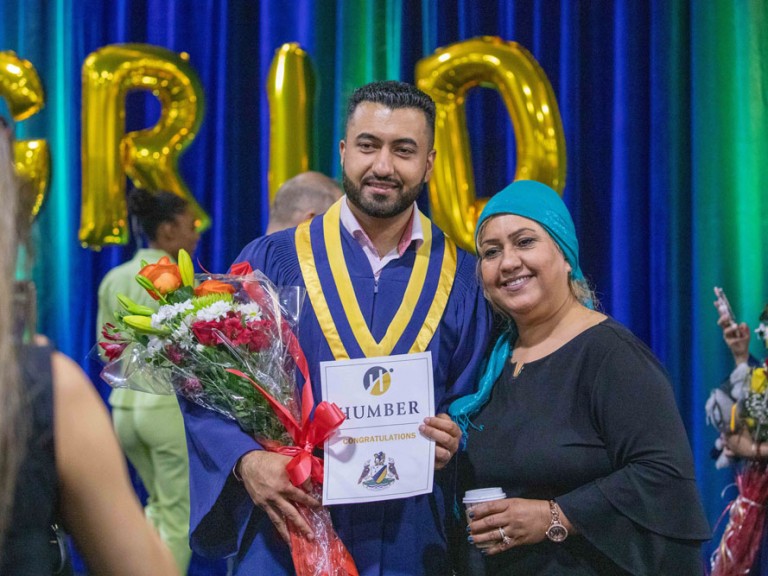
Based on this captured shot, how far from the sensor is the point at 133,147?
190 inches

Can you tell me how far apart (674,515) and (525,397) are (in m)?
0.39

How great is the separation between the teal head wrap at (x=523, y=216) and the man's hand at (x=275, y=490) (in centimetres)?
40

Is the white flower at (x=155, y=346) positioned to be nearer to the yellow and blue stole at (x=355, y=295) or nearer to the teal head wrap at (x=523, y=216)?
the yellow and blue stole at (x=355, y=295)

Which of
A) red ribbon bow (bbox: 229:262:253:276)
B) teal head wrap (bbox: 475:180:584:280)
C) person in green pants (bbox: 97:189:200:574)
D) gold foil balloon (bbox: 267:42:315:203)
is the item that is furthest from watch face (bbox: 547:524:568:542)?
gold foil balloon (bbox: 267:42:315:203)

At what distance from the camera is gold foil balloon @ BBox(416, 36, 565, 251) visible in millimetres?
4281

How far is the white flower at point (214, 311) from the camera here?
7.05ft

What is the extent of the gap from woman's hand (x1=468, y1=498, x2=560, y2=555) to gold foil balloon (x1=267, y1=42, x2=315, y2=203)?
2725mm

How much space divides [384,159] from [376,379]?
0.61 m

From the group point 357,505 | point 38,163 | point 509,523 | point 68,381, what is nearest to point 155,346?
point 357,505

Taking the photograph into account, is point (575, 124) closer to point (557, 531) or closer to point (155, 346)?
point (557, 531)

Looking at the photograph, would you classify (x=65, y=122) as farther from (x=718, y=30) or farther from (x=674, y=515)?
(x=674, y=515)

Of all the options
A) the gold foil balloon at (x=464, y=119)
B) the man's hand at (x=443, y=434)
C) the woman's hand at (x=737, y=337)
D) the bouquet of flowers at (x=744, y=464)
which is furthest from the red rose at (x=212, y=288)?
the woman's hand at (x=737, y=337)

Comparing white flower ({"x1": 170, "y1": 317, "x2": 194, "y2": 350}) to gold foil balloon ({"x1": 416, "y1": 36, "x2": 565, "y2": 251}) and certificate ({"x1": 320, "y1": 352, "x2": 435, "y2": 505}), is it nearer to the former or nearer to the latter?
certificate ({"x1": 320, "y1": 352, "x2": 435, "y2": 505})

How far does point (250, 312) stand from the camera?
2193 mm
